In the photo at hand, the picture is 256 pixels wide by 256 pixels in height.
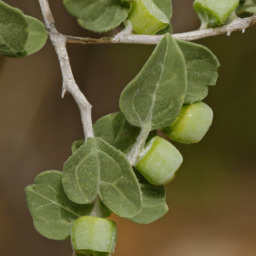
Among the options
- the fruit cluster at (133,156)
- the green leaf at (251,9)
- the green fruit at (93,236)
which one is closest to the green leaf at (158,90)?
the fruit cluster at (133,156)

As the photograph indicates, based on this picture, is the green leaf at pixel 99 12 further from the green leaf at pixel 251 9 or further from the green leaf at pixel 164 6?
the green leaf at pixel 251 9

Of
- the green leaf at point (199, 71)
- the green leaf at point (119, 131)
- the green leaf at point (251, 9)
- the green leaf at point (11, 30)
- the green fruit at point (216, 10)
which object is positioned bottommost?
the green leaf at point (119, 131)

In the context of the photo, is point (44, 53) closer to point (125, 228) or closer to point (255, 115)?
point (125, 228)

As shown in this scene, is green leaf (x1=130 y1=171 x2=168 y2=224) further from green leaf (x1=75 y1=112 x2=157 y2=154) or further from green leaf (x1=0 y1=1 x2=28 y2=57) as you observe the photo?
green leaf (x1=0 y1=1 x2=28 y2=57)

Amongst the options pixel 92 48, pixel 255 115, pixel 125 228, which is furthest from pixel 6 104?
pixel 255 115

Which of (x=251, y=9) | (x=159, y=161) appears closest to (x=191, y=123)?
(x=159, y=161)
